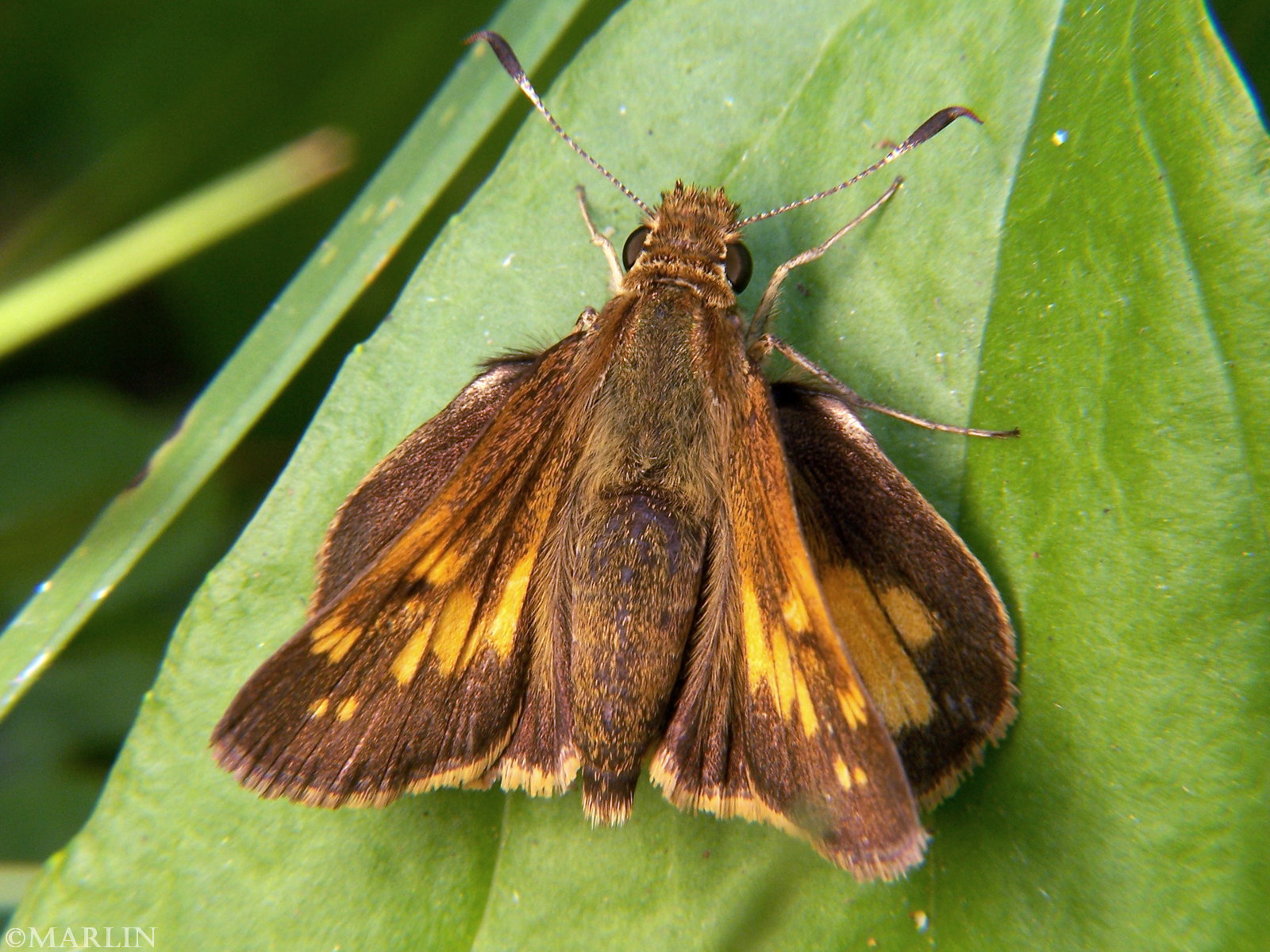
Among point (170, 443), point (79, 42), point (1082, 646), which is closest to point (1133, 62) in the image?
point (1082, 646)

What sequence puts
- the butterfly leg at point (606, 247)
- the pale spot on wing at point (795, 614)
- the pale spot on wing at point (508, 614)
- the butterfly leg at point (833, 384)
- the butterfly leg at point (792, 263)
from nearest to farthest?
1. the pale spot on wing at point (795, 614)
2. the pale spot on wing at point (508, 614)
3. the butterfly leg at point (833, 384)
4. the butterfly leg at point (792, 263)
5. the butterfly leg at point (606, 247)

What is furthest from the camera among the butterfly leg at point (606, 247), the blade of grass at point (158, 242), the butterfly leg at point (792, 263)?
the blade of grass at point (158, 242)

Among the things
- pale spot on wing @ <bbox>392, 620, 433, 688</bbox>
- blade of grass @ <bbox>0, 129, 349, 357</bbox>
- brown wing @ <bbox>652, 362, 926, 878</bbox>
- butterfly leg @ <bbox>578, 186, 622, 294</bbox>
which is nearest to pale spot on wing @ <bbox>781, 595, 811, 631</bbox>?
brown wing @ <bbox>652, 362, 926, 878</bbox>

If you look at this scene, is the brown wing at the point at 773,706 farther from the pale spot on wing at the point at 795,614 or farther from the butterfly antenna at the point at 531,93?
the butterfly antenna at the point at 531,93

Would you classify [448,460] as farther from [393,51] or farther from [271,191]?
[393,51]

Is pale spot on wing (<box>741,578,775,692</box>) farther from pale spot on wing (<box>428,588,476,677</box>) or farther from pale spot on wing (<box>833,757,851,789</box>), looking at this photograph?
pale spot on wing (<box>428,588,476,677</box>)

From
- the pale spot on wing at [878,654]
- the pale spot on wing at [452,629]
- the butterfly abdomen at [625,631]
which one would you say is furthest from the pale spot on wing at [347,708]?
the pale spot on wing at [878,654]
